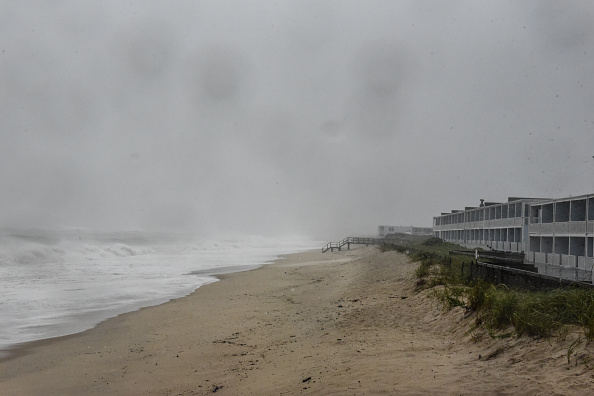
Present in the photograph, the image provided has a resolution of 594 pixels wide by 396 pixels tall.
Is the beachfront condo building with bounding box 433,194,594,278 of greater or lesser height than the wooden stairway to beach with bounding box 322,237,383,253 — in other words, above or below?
above

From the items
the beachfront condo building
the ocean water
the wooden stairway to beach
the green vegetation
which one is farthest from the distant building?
the green vegetation

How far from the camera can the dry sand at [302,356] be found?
20.6ft

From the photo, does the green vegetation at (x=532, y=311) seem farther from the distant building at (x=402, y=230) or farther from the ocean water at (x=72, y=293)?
the distant building at (x=402, y=230)

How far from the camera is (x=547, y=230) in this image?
28047 millimetres

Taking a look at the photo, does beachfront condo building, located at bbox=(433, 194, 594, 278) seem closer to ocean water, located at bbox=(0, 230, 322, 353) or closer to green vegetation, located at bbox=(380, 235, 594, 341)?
green vegetation, located at bbox=(380, 235, 594, 341)

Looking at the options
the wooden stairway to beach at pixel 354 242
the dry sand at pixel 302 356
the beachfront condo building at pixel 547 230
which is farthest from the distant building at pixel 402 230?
the dry sand at pixel 302 356

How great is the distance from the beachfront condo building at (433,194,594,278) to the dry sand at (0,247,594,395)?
13.0m

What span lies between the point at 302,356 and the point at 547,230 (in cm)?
2486

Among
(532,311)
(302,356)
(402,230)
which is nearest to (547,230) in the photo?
(532,311)

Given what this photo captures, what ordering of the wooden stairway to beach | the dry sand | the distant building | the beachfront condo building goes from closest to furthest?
the dry sand, the beachfront condo building, the wooden stairway to beach, the distant building

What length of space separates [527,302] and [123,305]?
14.4 meters

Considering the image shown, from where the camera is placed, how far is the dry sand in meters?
6.27

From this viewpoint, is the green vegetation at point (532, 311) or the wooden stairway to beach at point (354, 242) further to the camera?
the wooden stairway to beach at point (354, 242)

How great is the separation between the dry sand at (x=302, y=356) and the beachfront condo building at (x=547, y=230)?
13.0 m
